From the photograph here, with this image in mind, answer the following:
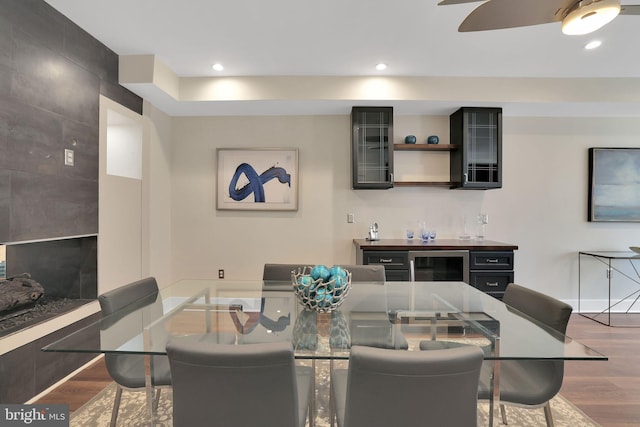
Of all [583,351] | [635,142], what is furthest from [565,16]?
[635,142]

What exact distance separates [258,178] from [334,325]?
2827 millimetres

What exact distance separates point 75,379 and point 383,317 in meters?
2.31

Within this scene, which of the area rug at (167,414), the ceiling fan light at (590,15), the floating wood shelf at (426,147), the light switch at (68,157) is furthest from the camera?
the floating wood shelf at (426,147)

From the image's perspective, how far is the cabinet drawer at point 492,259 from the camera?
11.8 feet

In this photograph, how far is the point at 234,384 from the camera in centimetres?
109

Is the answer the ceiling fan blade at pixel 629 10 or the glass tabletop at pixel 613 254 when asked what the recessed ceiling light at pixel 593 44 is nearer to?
the ceiling fan blade at pixel 629 10

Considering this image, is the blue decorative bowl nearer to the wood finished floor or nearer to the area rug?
the wood finished floor

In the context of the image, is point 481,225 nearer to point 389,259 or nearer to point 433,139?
point 433,139

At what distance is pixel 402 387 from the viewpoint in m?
1.03

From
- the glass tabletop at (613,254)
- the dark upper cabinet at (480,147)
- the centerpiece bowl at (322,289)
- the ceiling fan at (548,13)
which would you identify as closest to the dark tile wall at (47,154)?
the centerpiece bowl at (322,289)

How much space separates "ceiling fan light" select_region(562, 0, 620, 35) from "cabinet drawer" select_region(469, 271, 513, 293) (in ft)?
8.48

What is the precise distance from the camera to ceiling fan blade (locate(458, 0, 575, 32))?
1.50m

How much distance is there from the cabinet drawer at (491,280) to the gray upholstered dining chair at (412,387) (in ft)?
8.93

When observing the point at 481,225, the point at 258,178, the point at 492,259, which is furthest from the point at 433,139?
the point at 258,178
